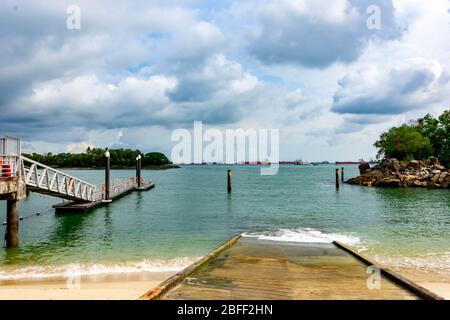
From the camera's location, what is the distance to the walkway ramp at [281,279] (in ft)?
27.3

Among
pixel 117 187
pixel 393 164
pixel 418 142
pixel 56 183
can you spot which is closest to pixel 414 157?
pixel 418 142

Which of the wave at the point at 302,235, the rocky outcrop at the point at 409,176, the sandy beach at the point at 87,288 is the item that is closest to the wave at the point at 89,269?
the sandy beach at the point at 87,288

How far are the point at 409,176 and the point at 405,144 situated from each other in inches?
685

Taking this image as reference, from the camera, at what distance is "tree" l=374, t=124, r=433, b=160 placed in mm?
83688

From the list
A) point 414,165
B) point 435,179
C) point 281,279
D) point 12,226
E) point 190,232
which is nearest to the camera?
point 281,279

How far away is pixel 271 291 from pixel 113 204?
33739 millimetres

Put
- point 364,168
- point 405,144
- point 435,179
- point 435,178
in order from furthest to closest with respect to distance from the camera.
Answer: point 364,168, point 405,144, point 435,178, point 435,179

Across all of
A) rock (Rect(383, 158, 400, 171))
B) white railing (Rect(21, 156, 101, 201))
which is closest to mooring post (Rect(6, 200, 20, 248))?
white railing (Rect(21, 156, 101, 201))

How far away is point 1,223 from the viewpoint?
88.9 feet

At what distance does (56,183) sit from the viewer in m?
28.1

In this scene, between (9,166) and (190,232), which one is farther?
(190,232)

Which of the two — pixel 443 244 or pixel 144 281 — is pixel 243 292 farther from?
pixel 443 244

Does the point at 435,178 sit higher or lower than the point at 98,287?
higher

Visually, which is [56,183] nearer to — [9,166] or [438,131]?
[9,166]
